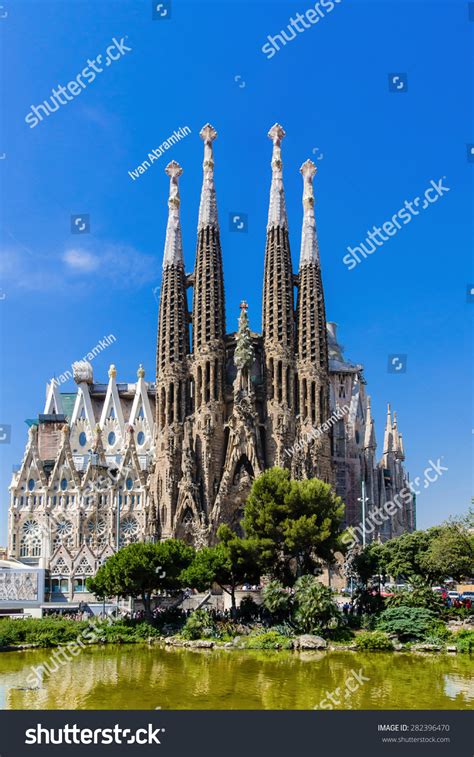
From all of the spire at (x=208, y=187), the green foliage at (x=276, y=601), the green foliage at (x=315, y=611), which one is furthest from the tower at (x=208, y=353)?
the green foliage at (x=315, y=611)

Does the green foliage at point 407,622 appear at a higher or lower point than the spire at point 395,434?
lower

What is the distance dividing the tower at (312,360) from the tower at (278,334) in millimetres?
950

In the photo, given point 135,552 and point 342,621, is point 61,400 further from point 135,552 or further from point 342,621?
point 342,621

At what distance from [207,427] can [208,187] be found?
78.8ft

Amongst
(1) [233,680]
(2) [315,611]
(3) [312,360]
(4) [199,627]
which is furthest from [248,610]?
(3) [312,360]

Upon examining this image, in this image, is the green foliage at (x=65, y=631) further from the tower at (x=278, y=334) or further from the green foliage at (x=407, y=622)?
the tower at (x=278, y=334)

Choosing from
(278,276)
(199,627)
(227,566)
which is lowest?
(199,627)

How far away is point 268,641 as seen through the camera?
142 feet

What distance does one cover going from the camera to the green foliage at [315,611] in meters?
44.1

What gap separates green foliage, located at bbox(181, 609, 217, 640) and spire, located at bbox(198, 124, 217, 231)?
141ft

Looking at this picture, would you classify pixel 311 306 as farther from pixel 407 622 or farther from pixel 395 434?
pixel 407 622

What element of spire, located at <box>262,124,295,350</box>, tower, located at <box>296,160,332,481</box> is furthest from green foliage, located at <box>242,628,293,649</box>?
spire, located at <box>262,124,295,350</box>

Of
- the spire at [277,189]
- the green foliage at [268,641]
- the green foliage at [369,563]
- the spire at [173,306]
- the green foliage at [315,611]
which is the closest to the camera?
the green foliage at [268,641]
